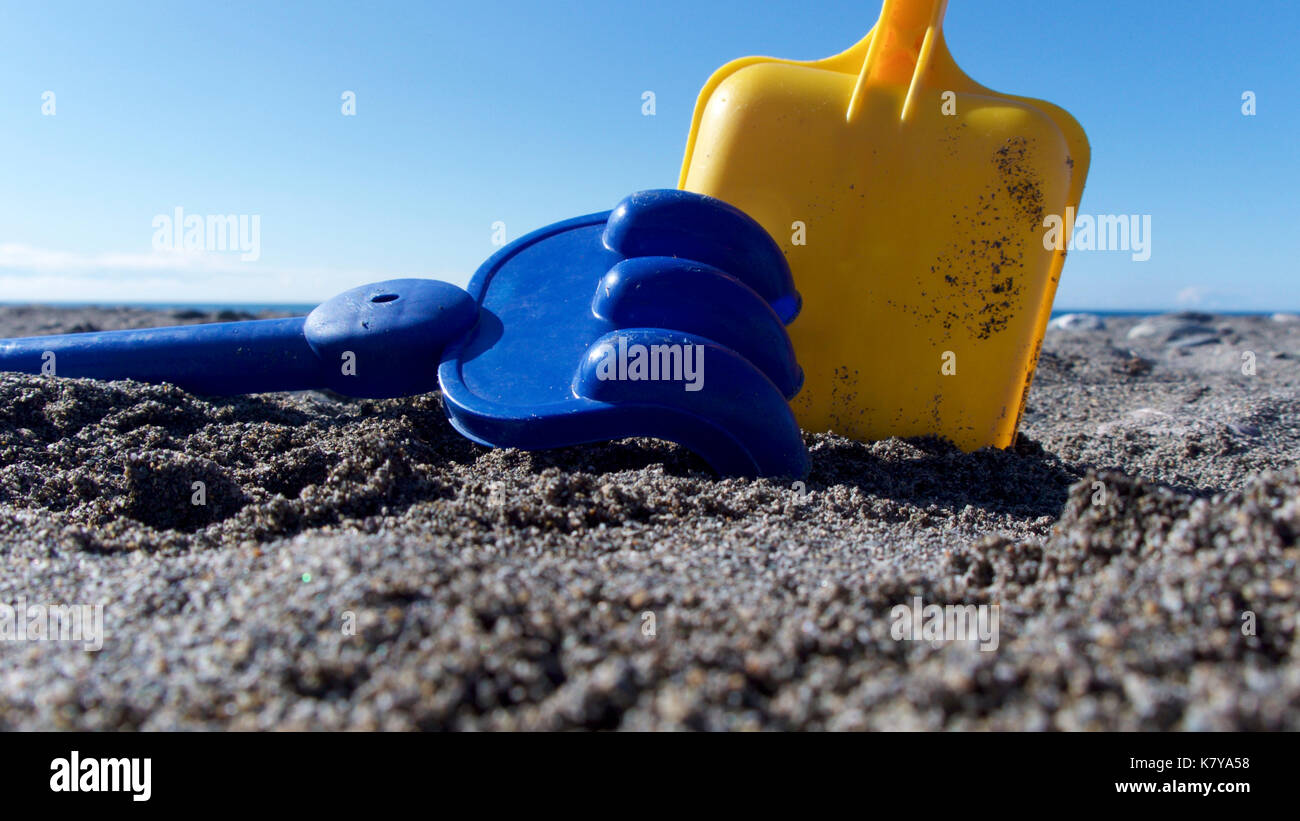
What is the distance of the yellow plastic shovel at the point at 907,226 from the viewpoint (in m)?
1.97

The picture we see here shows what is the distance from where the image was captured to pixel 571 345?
176 cm

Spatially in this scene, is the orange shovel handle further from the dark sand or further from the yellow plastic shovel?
the dark sand

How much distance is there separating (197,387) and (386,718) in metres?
1.67

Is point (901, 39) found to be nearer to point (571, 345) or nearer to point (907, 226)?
point (907, 226)

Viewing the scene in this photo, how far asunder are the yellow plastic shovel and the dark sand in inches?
14.2

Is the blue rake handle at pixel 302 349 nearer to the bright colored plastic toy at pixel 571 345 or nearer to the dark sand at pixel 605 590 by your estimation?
the bright colored plastic toy at pixel 571 345

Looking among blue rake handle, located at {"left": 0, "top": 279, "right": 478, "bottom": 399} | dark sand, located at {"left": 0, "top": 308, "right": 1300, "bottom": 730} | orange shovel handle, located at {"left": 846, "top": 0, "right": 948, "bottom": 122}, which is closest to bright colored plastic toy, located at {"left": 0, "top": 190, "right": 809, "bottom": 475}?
blue rake handle, located at {"left": 0, "top": 279, "right": 478, "bottom": 399}

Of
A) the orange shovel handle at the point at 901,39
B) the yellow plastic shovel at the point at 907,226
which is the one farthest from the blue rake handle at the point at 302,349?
the orange shovel handle at the point at 901,39

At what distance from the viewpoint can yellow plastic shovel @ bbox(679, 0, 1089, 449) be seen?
1975 millimetres

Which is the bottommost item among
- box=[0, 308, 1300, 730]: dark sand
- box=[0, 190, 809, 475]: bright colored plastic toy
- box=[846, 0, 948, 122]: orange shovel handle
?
box=[0, 308, 1300, 730]: dark sand

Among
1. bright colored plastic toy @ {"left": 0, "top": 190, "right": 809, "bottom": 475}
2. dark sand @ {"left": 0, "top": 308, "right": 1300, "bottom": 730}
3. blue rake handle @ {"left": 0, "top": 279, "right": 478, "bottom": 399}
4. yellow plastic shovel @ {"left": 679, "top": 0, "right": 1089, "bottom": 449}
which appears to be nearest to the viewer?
dark sand @ {"left": 0, "top": 308, "right": 1300, "bottom": 730}
